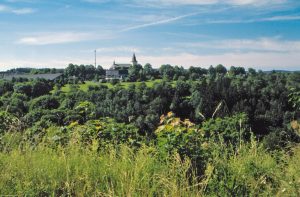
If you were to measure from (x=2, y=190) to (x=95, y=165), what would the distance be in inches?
37.7

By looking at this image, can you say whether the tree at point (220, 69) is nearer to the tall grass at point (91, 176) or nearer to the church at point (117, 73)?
the church at point (117, 73)

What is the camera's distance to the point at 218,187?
3.55 metres

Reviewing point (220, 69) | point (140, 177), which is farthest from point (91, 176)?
point (220, 69)

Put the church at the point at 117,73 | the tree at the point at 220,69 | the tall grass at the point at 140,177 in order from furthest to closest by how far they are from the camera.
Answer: the church at the point at 117,73 → the tree at the point at 220,69 → the tall grass at the point at 140,177

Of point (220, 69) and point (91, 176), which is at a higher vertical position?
point (220, 69)

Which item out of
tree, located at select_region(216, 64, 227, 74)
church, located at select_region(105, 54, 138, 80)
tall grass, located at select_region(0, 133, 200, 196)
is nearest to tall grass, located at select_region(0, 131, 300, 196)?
tall grass, located at select_region(0, 133, 200, 196)

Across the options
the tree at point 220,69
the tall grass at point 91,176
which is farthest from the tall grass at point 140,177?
the tree at point 220,69

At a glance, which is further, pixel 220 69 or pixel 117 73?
pixel 117 73

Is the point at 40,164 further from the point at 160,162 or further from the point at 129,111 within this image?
the point at 129,111

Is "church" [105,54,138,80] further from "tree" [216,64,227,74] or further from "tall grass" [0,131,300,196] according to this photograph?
"tall grass" [0,131,300,196]

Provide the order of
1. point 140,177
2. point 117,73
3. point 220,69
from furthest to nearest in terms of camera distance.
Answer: point 117,73
point 220,69
point 140,177

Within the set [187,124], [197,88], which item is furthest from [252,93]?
[187,124]

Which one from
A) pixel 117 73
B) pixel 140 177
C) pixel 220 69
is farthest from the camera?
pixel 117 73

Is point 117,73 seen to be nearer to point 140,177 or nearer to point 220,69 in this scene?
point 220,69
